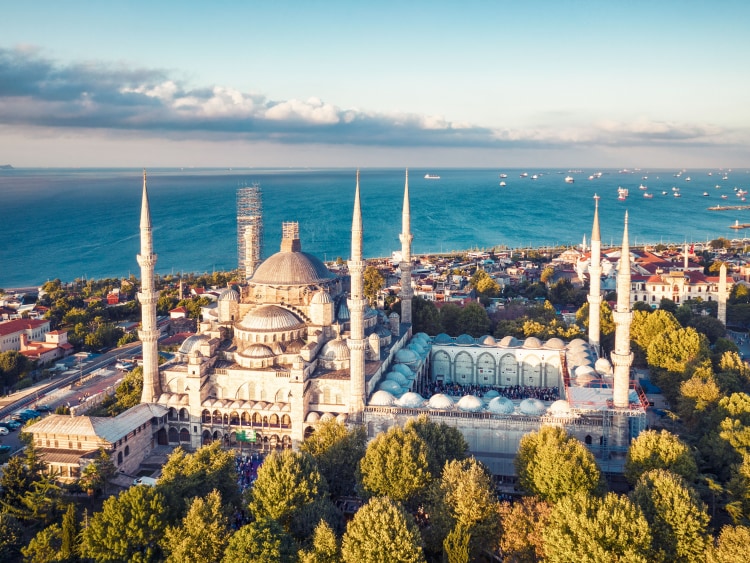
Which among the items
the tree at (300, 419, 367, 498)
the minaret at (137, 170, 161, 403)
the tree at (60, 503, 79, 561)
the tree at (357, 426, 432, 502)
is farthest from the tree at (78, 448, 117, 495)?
the tree at (357, 426, 432, 502)

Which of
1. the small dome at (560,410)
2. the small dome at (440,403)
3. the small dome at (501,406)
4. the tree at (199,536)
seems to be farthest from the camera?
the small dome at (440,403)

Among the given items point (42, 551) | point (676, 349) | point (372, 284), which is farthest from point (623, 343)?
point (372, 284)

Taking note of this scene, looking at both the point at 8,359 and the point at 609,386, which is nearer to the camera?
the point at 609,386

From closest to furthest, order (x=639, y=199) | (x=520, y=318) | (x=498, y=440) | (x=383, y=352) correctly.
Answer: (x=498, y=440) → (x=383, y=352) → (x=520, y=318) → (x=639, y=199)

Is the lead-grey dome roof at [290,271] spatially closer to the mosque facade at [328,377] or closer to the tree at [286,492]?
the mosque facade at [328,377]

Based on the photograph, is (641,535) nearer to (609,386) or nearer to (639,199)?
(609,386)

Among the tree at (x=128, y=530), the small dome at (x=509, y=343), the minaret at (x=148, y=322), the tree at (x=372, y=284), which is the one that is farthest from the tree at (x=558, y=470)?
the tree at (x=372, y=284)

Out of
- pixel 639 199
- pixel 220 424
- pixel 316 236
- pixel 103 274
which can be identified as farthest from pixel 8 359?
pixel 639 199
